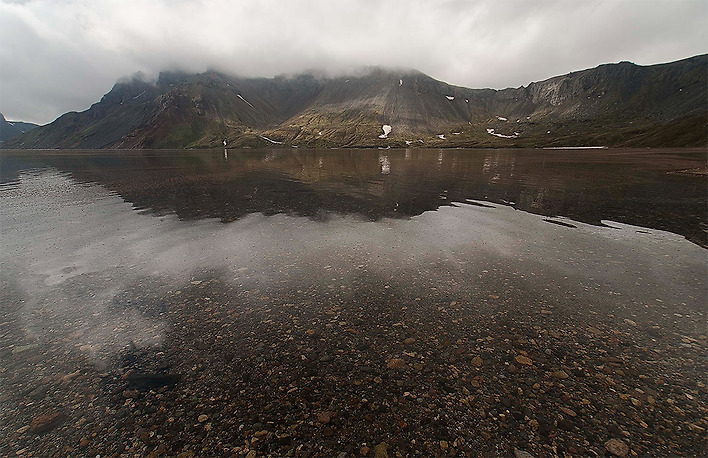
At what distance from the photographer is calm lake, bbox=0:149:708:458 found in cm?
664

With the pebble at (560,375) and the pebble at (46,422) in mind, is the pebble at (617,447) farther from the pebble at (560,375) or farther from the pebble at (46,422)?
the pebble at (46,422)

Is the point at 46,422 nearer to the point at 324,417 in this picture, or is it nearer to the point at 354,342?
the point at 324,417

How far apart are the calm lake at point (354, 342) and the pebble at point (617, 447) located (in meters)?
0.04

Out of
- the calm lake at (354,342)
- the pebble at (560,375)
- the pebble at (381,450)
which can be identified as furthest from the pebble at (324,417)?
the pebble at (560,375)

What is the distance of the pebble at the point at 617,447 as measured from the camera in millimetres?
6152

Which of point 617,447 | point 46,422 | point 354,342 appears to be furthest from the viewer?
point 354,342

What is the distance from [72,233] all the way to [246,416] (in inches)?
821

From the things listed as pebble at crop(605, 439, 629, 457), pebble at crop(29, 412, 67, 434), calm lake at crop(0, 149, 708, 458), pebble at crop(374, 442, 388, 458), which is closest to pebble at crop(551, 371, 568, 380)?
calm lake at crop(0, 149, 708, 458)

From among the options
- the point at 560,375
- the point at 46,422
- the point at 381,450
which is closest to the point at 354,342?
the point at 381,450

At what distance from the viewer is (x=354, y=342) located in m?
9.52

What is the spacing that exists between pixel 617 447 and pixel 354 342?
20.3ft

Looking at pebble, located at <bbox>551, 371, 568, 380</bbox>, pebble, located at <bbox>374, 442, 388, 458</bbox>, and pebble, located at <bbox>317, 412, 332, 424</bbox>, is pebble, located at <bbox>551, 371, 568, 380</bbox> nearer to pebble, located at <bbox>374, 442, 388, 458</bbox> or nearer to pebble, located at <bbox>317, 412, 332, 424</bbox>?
pebble, located at <bbox>374, 442, 388, 458</bbox>

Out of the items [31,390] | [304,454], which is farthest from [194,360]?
[304,454]

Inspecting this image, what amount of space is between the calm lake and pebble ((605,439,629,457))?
0.04 m
